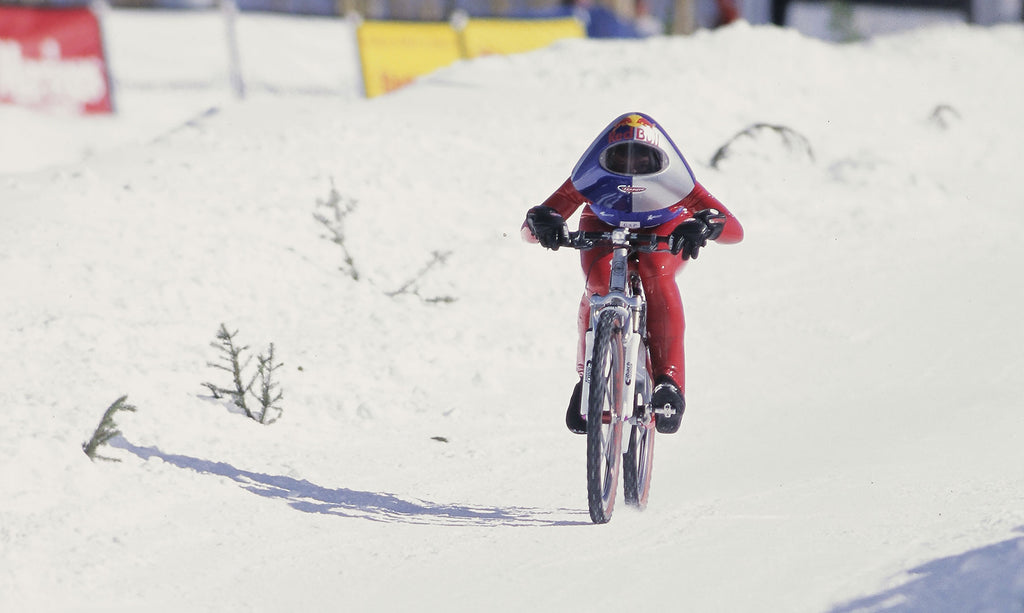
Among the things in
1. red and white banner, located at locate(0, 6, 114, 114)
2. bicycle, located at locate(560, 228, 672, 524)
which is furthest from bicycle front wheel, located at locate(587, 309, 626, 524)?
red and white banner, located at locate(0, 6, 114, 114)

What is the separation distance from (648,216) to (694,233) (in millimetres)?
331

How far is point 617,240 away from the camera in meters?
5.27

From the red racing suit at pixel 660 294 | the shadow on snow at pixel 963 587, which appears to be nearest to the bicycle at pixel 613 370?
the red racing suit at pixel 660 294

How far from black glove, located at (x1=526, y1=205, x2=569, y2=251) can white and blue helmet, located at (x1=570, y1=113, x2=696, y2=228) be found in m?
0.28

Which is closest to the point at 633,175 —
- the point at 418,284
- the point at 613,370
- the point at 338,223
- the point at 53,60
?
the point at 613,370

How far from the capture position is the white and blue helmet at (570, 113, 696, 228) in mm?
5496

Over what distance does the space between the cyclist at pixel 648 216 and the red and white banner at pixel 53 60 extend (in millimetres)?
10958

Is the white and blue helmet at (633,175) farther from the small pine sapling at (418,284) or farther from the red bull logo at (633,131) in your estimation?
the small pine sapling at (418,284)

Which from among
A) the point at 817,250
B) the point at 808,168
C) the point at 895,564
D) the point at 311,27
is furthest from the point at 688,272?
the point at 311,27

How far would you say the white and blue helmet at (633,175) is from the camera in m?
5.50

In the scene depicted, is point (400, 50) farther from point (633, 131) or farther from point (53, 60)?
point (633, 131)

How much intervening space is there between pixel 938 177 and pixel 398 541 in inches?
354

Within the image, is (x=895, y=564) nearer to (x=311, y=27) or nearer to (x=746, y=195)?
(x=746, y=195)

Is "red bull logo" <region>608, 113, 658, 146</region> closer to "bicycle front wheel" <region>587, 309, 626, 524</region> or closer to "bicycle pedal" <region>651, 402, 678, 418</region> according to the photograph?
"bicycle front wheel" <region>587, 309, 626, 524</region>
